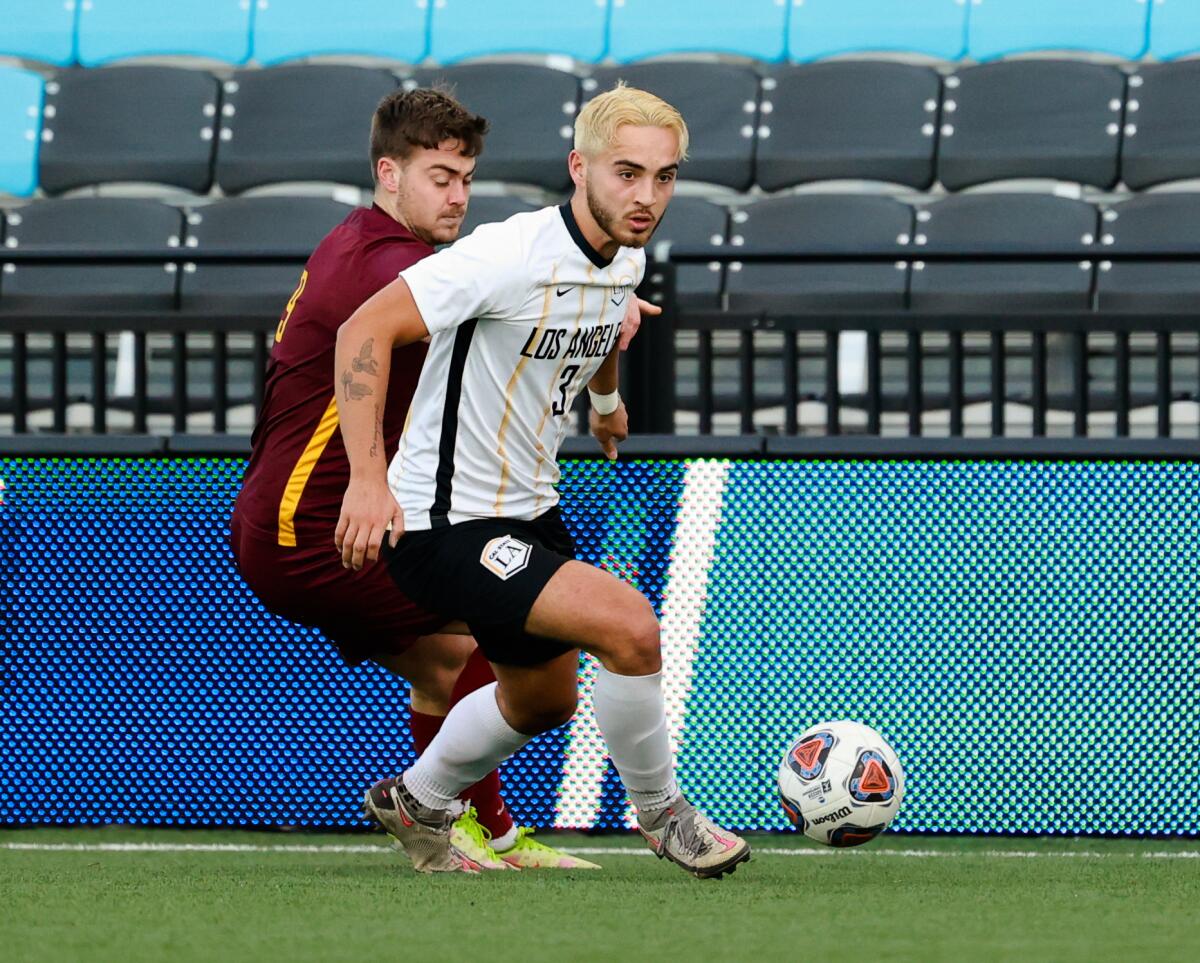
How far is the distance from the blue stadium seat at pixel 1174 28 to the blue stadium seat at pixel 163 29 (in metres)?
4.74

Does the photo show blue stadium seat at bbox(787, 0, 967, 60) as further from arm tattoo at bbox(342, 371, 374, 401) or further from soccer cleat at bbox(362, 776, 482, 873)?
arm tattoo at bbox(342, 371, 374, 401)

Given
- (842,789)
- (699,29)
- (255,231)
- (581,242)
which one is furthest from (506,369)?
(699,29)

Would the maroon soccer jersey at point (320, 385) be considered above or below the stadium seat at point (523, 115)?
below

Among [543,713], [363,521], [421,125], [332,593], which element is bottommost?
[543,713]

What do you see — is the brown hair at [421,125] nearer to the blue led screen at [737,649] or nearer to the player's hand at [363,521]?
the player's hand at [363,521]

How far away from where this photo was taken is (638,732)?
11.6 feet

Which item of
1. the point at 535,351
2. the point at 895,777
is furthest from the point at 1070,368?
the point at 535,351

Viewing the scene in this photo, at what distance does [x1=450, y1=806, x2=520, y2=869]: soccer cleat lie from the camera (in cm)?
395

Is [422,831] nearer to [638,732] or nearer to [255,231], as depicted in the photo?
[638,732]

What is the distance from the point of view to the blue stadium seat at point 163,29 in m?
9.67

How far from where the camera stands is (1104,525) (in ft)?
15.4

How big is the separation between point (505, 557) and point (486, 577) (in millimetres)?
53

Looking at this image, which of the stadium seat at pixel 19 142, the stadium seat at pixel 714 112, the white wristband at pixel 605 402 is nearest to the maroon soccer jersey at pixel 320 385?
the white wristband at pixel 605 402

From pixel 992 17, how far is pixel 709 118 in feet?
5.68
